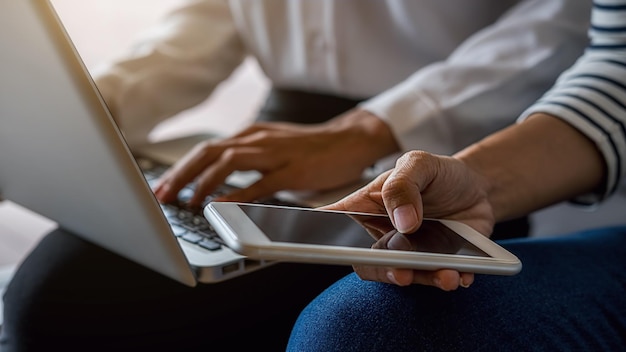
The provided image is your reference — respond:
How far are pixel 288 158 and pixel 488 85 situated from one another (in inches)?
7.9

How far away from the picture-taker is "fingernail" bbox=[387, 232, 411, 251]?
389 mm

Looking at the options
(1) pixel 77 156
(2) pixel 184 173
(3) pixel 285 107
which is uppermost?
(1) pixel 77 156

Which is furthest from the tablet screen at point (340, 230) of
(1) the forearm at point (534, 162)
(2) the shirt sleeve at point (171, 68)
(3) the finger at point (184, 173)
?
(2) the shirt sleeve at point (171, 68)

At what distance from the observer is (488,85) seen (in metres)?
0.68

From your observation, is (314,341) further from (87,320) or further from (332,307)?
(87,320)

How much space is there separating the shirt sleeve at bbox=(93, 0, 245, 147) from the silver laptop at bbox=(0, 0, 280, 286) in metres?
0.29

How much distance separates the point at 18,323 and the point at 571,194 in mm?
470

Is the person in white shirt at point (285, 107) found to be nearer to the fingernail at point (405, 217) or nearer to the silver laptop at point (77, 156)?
the silver laptop at point (77, 156)

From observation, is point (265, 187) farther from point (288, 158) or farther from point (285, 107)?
point (285, 107)

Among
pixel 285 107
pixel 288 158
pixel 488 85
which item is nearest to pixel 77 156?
pixel 288 158

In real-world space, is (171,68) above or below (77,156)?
below

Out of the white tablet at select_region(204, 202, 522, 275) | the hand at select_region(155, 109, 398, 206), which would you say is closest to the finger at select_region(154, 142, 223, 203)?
the hand at select_region(155, 109, 398, 206)

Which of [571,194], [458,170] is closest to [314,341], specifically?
[458,170]

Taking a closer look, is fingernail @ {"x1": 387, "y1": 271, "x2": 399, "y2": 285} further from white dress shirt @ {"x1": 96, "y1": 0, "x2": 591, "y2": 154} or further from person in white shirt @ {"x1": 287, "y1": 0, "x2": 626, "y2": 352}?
white dress shirt @ {"x1": 96, "y1": 0, "x2": 591, "y2": 154}
